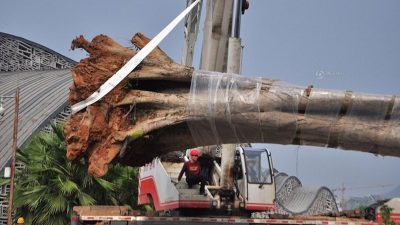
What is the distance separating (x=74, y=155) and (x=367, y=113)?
11.5 feet

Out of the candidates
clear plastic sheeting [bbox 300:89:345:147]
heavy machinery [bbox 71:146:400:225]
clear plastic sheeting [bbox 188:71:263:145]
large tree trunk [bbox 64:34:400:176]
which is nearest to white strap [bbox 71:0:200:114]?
large tree trunk [bbox 64:34:400:176]

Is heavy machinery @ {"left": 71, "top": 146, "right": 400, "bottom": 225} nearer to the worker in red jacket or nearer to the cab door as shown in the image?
the cab door

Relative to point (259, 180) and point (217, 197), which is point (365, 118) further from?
point (217, 197)

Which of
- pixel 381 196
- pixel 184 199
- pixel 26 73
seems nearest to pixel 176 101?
pixel 184 199

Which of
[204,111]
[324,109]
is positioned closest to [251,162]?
[204,111]

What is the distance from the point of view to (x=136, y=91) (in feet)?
25.0

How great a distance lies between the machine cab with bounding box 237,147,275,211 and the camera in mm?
11820

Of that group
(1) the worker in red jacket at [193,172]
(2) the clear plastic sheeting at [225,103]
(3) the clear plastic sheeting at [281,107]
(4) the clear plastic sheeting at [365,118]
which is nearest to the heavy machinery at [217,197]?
(1) the worker in red jacket at [193,172]

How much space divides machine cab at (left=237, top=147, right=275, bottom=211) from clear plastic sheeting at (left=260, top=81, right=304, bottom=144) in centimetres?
462

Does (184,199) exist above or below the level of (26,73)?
below

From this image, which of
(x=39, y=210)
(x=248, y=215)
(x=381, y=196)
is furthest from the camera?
(x=39, y=210)

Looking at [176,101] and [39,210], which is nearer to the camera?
[176,101]

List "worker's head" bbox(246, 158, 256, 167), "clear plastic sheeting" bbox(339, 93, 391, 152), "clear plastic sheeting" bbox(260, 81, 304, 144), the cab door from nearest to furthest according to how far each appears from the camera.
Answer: "clear plastic sheeting" bbox(339, 93, 391, 152) < "clear plastic sheeting" bbox(260, 81, 304, 144) < the cab door < "worker's head" bbox(246, 158, 256, 167)

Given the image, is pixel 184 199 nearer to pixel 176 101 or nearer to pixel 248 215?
pixel 248 215
